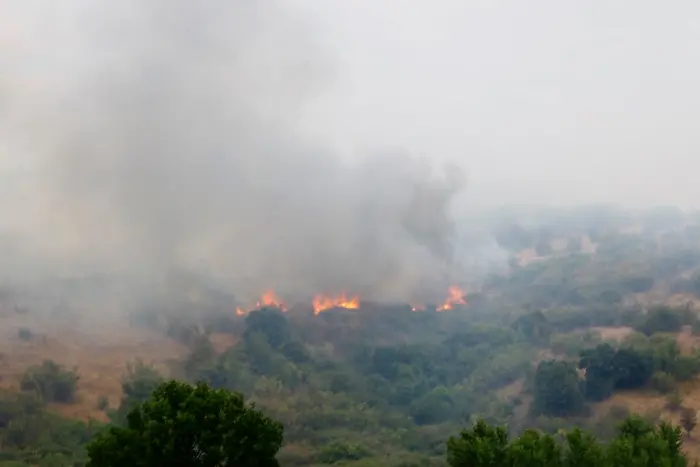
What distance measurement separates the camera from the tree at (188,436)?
105 feet

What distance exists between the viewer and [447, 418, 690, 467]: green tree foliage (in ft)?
103

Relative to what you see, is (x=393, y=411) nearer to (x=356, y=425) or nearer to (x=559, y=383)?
(x=356, y=425)

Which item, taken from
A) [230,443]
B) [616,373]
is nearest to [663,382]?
[616,373]

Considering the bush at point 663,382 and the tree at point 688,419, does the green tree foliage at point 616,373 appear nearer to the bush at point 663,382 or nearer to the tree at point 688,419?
the bush at point 663,382

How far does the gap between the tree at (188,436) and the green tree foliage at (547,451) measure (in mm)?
9953

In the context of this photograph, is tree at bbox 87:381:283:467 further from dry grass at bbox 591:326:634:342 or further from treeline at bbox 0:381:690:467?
dry grass at bbox 591:326:634:342

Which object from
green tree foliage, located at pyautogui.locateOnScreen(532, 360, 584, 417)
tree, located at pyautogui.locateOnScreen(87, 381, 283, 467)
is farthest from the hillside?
tree, located at pyautogui.locateOnScreen(87, 381, 283, 467)

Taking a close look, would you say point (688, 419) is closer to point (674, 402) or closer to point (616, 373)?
point (674, 402)

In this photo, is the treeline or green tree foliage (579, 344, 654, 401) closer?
the treeline

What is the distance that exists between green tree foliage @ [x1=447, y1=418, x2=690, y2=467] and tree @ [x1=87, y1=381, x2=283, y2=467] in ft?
32.7

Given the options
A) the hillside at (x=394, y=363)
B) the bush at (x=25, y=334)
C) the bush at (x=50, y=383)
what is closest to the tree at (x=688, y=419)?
the hillside at (x=394, y=363)

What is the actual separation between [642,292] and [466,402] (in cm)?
9264

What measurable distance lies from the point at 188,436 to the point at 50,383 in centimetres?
6806

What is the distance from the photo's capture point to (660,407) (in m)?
83.0
